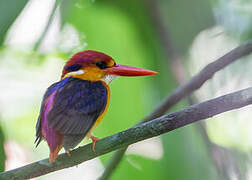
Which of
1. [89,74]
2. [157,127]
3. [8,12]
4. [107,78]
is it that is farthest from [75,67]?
[8,12]

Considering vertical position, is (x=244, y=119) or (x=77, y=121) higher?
(x=77, y=121)

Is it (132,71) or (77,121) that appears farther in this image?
(132,71)

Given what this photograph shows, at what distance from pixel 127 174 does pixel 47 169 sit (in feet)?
2.81

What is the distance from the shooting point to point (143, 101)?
9.11ft

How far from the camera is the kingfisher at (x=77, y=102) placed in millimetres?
1674

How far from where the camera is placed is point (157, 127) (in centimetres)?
145

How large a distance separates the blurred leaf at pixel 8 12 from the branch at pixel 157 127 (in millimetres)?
700

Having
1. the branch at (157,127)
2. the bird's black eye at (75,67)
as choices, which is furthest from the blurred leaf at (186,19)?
the branch at (157,127)

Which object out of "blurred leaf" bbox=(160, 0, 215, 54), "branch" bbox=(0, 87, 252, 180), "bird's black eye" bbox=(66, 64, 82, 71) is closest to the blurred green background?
Result: "blurred leaf" bbox=(160, 0, 215, 54)

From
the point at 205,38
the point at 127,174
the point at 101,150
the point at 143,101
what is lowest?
the point at 127,174

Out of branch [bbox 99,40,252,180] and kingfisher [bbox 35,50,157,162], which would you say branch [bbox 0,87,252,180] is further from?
branch [bbox 99,40,252,180]

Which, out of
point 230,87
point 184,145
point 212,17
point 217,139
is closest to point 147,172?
point 184,145

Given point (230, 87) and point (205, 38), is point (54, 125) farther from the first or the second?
point (205, 38)

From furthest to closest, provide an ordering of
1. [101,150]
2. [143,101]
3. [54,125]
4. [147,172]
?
[143,101]
[147,172]
[54,125]
[101,150]
